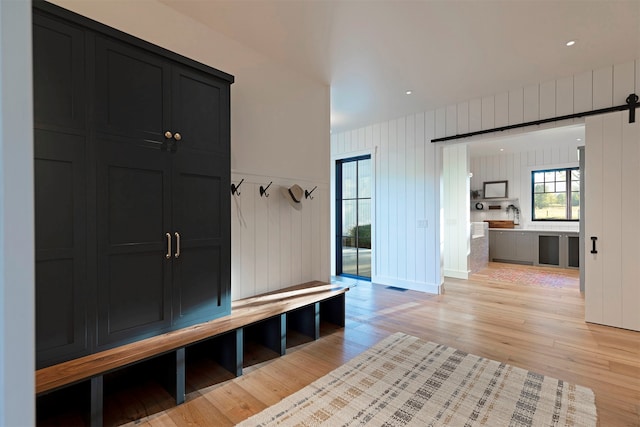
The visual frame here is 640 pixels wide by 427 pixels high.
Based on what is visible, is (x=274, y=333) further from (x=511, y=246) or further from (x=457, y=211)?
(x=511, y=246)

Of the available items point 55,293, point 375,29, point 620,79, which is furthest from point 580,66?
point 55,293

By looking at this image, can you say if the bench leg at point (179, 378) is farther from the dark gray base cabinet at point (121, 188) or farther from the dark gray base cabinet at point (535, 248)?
the dark gray base cabinet at point (535, 248)

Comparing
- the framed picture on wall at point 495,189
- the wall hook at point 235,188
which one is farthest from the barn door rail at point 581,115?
the framed picture on wall at point 495,189

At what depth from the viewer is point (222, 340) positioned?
92.4 inches

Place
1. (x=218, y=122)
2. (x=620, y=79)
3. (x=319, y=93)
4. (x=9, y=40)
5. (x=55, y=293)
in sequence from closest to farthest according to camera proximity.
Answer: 1. (x=9, y=40)
2. (x=55, y=293)
3. (x=218, y=122)
4. (x=620, y=79)
5. (x=319, y=93)

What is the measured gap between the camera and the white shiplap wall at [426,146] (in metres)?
3.32

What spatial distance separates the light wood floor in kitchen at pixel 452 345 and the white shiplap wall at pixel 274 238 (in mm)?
668

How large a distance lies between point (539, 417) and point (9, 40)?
2.72 meters

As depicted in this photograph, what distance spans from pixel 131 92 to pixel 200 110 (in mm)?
449

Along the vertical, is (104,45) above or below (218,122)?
above

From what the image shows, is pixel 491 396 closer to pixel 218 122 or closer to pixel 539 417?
pixel 539 417

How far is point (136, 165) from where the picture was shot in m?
1.83

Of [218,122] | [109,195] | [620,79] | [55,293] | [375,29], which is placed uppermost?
[375,29]

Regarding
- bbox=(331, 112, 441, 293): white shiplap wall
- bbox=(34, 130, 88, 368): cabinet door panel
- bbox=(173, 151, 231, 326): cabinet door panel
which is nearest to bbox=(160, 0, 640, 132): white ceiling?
bbox=(331, 112, 441, 293): white shiplap wall
